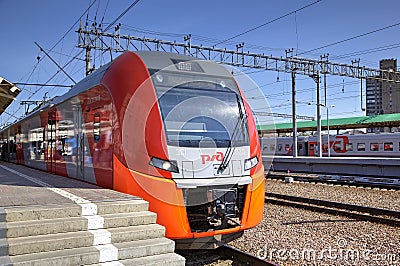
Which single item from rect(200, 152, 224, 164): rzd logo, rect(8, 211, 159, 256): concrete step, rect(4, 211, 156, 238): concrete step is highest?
rect(200, 152, 224, 164): rzd logo

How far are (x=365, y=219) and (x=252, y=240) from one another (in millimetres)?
3294

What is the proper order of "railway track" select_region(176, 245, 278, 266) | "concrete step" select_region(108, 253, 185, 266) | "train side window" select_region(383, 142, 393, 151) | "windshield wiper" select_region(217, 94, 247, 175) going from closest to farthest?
"concrete step" select_region(108, 253, 185, 266) < "windshield wiper" select_region(217, 94, 247, 175) < "railway track" select_region(176, 245, 278, 266) < "train side window" select_region(383, 142, 393, 151)

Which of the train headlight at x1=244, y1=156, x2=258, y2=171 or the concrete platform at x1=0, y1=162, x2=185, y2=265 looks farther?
the train headlight at x1=244, y1=156, x2=258, y2=171

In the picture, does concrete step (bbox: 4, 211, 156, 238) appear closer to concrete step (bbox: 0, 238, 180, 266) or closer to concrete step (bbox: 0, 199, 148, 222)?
concrete step (bbox: 0, 199, 148, 222)

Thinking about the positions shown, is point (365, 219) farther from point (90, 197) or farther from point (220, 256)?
point (90, 197)

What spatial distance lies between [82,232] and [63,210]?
0.41m

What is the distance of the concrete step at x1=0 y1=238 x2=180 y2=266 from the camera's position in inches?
162

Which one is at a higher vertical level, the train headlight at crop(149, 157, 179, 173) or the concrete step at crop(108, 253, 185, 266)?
the train headlight at crop(149, 157, 179, 173)

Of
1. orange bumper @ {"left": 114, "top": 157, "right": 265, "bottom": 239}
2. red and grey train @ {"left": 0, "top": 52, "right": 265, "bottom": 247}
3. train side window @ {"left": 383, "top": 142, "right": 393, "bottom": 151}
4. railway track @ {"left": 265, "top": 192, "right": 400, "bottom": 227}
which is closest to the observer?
orange bumper @ {"left": 114, "top": 157, "right": 265, "bottom": 239}

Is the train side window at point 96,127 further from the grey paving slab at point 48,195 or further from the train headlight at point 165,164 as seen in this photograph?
the train headlight at point 165,164

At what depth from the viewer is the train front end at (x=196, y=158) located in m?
5.36

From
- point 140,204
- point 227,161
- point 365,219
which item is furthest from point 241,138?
point 365,219

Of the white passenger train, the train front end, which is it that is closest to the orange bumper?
the train front end

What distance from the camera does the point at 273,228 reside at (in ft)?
26.8
